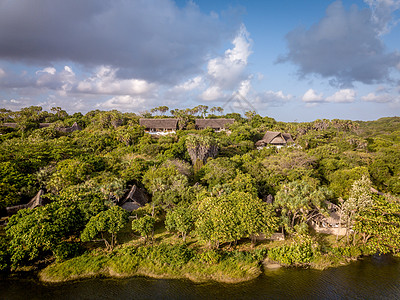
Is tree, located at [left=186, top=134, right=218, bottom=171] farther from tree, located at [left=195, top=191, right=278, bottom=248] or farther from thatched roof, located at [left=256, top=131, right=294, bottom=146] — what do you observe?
thatched roof, located at [left=256, top=131, right=294, bottom=146]

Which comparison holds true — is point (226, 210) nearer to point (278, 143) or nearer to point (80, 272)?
point (80, 272)

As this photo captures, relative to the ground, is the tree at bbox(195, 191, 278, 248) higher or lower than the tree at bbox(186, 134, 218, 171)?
lower

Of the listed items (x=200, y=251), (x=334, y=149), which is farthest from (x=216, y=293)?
(x=334, y=149)

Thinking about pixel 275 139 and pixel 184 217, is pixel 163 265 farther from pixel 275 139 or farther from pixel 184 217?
pixel 275 139

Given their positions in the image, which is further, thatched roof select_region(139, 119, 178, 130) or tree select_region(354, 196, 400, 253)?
thatched roof select_region(139, 119, 178, 130)

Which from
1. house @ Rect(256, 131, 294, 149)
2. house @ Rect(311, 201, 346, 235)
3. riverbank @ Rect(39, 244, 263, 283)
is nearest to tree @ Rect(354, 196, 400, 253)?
house @ Rect(311, 201, 346, 235)

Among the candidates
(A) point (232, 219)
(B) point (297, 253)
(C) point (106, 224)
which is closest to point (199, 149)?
(A) point (232, 219)
